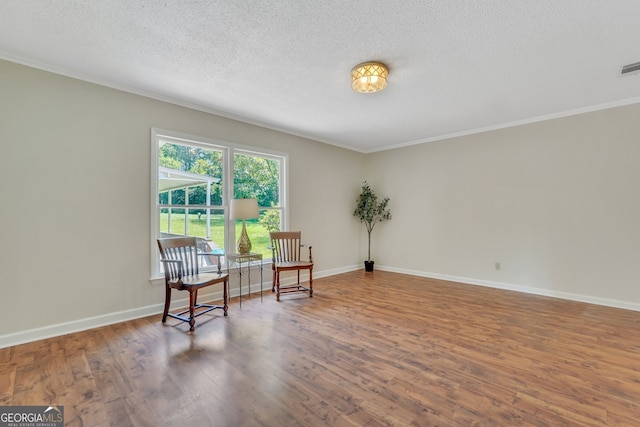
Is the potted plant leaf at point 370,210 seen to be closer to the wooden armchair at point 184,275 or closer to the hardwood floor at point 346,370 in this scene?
the hardwood floor at point 346,370

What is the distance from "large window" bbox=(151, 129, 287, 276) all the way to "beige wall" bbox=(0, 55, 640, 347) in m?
0.15

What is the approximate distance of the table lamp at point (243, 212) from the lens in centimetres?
371

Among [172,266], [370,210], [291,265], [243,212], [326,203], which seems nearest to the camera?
[172,266]

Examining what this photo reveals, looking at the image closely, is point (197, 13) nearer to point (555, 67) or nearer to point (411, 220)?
point (555, 67)

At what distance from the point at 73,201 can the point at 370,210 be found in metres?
4.75

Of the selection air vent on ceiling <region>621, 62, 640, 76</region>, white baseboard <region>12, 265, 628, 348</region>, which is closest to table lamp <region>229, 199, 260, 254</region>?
white baseboard <region>12, 265, 628, 348</region>

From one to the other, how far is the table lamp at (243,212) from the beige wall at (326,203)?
103 cm

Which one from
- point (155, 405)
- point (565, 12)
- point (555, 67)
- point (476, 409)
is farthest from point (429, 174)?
point (155, 405)

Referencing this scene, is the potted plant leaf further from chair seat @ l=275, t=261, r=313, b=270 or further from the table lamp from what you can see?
the table lamp

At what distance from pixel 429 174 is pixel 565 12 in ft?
11.2

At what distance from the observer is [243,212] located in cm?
371

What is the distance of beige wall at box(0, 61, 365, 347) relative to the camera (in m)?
2.52

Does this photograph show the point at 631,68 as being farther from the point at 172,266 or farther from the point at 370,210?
the point at 172,266

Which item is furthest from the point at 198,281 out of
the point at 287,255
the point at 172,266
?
the point at 287,255
